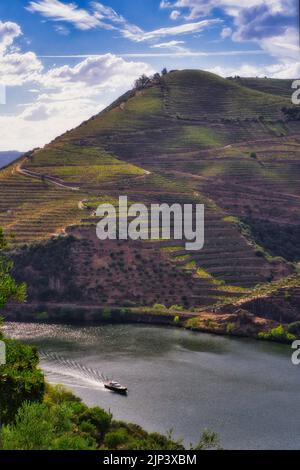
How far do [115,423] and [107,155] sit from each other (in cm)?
9778

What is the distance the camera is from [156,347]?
8350 cm

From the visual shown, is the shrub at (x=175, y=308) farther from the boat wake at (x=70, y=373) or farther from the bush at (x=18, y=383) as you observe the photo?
the bush at (x=18, y=383)

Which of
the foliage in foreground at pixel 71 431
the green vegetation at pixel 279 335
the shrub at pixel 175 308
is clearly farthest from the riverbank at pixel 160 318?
the foliage in foreground at pixel 71 431

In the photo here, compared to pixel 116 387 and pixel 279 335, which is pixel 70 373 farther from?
pixel 279 335

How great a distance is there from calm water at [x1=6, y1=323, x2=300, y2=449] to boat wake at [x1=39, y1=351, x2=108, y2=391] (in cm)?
10

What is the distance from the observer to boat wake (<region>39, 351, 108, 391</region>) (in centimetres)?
6919

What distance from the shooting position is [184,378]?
71.1m

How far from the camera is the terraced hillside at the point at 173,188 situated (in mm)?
105812

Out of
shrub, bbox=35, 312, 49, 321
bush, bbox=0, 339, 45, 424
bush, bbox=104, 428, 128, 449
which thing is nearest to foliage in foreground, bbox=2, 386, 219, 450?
bush, bbox=104, 428, 128, 449

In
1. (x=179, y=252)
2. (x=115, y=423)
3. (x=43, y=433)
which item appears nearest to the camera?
(x=43, y=433)

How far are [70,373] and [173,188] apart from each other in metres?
62.3

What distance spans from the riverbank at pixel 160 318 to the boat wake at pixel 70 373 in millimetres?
19415
